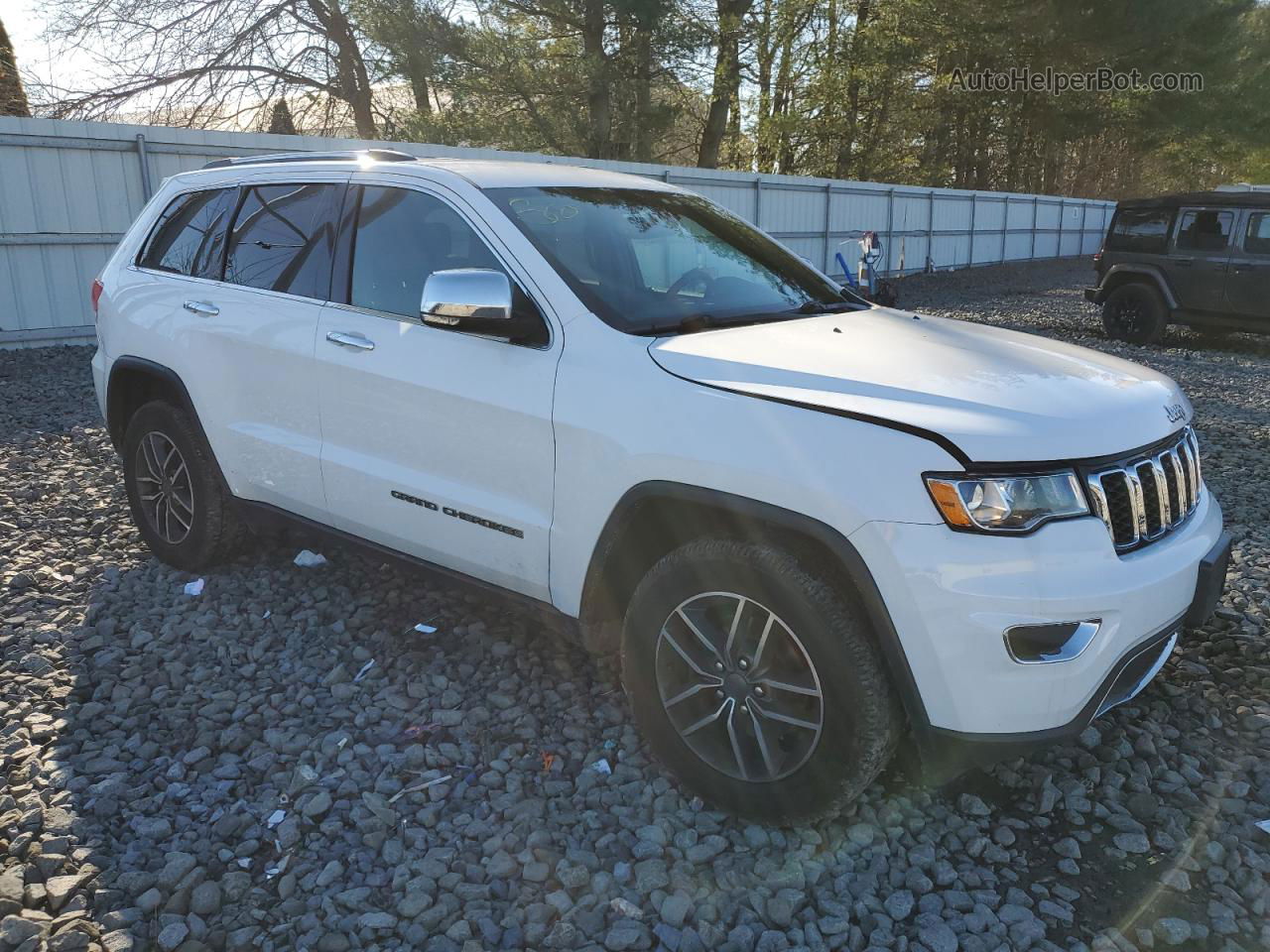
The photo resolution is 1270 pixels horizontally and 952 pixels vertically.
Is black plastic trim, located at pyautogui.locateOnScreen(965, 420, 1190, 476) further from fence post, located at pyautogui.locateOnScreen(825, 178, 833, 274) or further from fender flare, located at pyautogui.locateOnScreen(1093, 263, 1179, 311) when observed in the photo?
fence post, located at pyautogui.locateOnScreen(825, 178, 833, 274)

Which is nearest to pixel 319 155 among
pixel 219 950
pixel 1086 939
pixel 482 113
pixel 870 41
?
pixel 219 950

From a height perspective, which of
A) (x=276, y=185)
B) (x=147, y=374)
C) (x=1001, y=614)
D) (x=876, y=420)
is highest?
(x=276, y=185)

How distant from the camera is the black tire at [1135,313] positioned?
12.5 m

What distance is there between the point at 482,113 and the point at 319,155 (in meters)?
20.6

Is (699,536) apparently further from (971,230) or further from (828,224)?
(971,230)

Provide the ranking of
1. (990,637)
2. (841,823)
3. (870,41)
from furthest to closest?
(870,41) < (841,823) < (990,637)

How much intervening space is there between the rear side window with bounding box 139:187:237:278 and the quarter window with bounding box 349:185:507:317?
1.00 m

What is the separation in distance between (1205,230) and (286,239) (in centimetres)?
1159

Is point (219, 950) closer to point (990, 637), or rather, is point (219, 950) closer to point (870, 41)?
point (990, 637)

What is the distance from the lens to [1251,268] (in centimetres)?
1153

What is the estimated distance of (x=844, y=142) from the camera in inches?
1334

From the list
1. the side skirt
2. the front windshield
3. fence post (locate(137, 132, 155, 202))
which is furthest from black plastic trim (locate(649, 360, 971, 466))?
fence post (locate(137, 132, 155, 202))

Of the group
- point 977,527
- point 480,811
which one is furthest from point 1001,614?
point 480,811

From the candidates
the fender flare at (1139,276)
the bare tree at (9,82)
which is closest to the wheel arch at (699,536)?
the fender flare at (1139,276)
